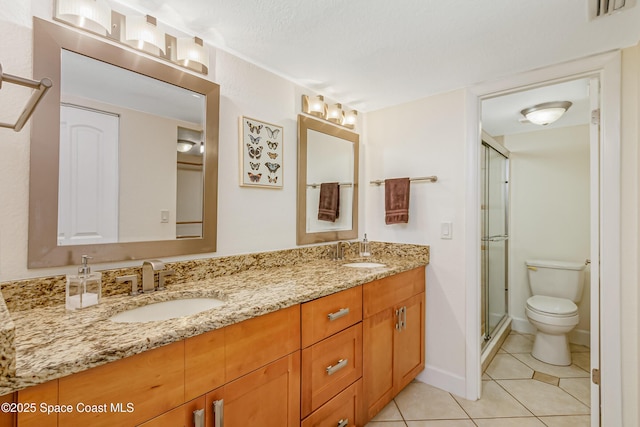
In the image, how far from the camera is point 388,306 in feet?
6.03

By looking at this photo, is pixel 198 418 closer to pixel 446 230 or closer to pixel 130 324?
pixel 130 324

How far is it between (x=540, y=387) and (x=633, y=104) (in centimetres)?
188

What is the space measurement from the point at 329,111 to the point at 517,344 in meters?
2.72

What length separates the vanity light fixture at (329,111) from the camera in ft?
6.87

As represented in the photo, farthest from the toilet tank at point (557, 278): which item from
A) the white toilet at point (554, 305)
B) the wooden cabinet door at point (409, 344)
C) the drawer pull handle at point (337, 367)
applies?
the drawer pull handle at point (337, 367)

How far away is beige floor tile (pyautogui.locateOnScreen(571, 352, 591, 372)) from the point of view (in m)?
2.45

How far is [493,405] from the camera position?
1976 mm

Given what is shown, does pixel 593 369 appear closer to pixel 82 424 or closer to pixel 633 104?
pixel 633 104

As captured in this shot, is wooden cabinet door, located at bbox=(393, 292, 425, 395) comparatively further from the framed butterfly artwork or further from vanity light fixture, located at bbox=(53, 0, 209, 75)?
vanity light fixture, located at bbox=(53, 0, 209, 75)

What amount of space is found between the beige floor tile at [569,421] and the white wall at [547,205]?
4.36ft

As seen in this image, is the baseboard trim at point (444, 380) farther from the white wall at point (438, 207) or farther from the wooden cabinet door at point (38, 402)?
the wooden cabinet door at point (38, 402)

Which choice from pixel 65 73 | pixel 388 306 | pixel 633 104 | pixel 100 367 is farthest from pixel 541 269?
pixel 65 73

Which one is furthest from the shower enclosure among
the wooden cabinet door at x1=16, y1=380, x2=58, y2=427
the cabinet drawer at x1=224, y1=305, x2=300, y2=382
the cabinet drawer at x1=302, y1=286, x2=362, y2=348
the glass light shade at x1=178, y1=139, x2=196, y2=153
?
the wooden cabinet door at x1=16, y1=380, x2=58, y2=427

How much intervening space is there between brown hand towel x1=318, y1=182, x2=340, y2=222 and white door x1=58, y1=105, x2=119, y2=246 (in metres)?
1.29
